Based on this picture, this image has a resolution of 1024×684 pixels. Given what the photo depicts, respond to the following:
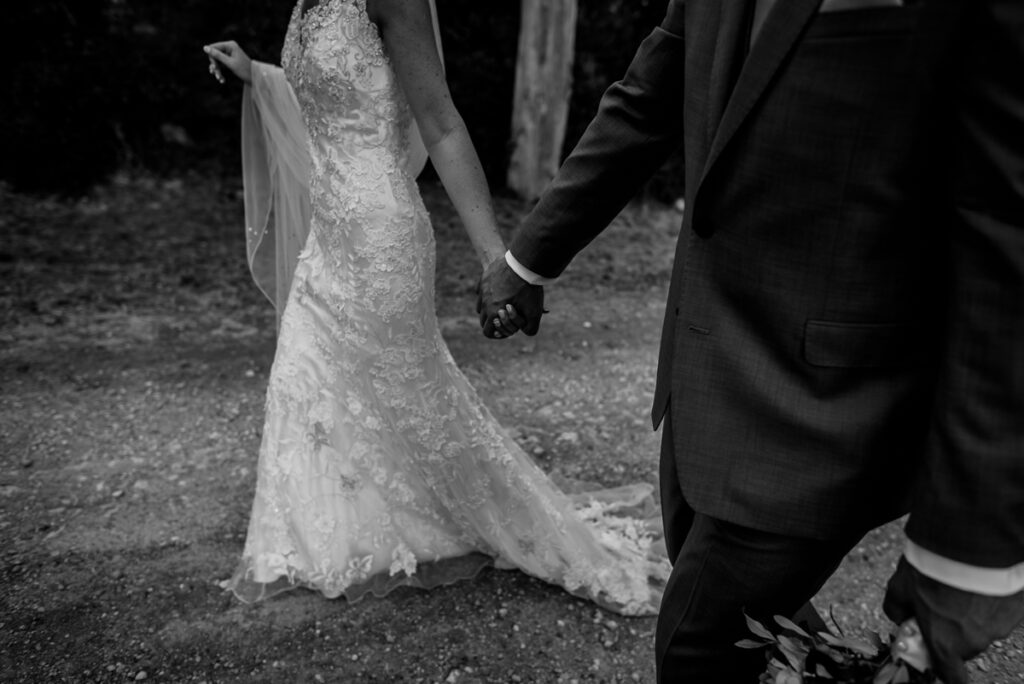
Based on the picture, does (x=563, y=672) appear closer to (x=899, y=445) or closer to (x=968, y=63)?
→ (x=899, y=445)

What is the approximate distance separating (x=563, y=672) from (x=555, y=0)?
624 cm

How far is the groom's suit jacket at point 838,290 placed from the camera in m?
1.28

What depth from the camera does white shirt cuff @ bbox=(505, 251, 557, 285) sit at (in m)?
2.15

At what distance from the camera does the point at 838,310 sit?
1479 mm

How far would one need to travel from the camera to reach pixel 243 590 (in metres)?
2.88

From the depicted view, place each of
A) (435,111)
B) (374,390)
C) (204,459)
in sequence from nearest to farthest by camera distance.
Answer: (435,111), (374,390), (204,459)

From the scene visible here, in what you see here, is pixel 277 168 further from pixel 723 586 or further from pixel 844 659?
pixel 844 659

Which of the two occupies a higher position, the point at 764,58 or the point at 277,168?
the point at 764,58

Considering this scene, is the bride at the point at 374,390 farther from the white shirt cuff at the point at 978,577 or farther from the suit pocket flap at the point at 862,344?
the white shirt cuff at the point at 978,577

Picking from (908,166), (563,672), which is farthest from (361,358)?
(908,166)

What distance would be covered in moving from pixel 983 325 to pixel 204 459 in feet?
11.1

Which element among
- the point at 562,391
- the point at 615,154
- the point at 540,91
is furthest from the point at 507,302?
the point at 540,91

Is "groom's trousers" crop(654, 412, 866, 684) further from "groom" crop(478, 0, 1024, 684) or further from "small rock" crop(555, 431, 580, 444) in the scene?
"small rock" crop(555, 431, 580, 444)

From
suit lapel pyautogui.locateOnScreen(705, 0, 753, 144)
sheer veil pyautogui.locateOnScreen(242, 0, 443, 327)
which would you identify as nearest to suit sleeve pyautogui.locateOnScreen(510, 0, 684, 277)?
suit lapel pyautogui.locateOnScreen(705, 0, 753, 144)
